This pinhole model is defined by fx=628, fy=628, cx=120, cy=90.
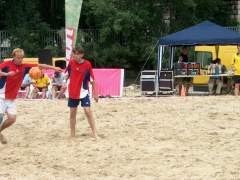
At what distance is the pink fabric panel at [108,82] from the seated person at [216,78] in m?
2.79

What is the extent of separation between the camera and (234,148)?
859 centimetres

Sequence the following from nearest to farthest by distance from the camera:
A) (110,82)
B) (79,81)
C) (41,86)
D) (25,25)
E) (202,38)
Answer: (79,81), (41,86), (202,38), (110,82), (25,25)

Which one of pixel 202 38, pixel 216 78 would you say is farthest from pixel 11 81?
pixel 216 78

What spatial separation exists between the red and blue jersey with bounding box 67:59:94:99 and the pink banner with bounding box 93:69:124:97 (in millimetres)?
8522

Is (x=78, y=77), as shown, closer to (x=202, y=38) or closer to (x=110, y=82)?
(x=110, y=82)

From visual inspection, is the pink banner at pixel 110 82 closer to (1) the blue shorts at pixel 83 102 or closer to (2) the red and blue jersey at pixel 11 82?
(1) the blue shorts at pixel 83 102

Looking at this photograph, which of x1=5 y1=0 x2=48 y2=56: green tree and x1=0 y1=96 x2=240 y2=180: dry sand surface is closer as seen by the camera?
x1=0 y1=96 x2=240 y2=180: dry sand surface

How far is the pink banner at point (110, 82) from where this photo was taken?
18.3 meters

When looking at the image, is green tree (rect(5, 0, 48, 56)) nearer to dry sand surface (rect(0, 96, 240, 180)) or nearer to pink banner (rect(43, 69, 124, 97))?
pink banner (rect(43, 69, 124, 97))

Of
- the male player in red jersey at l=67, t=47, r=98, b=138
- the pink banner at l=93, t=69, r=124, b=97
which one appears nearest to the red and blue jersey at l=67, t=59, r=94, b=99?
the male player in red jersey at l=67, t=47, r=98, b=138

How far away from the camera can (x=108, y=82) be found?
1856 centimetres

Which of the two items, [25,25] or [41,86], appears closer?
[41,86]

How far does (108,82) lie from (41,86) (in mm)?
2015

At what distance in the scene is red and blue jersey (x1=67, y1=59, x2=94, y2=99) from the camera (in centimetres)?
961
